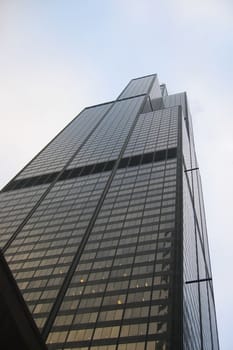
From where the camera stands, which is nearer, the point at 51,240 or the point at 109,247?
the point at 109,247

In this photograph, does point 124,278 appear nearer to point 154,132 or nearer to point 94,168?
point 94,168

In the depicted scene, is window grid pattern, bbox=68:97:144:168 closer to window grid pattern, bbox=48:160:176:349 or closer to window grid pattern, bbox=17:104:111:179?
window grid pattern, bbox=17:104:111:179

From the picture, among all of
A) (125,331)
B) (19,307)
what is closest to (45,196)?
(125,331)

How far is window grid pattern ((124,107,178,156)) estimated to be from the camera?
423 feet

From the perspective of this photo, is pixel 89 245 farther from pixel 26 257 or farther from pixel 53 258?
pixel 26 257

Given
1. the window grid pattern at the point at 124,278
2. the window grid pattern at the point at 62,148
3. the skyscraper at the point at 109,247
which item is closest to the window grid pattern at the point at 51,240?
the skyscraper at the point at 109,247

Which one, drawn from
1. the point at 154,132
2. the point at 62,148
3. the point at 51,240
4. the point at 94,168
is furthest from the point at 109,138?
the point at 51,240

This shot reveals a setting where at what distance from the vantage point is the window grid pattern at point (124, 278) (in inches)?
2418

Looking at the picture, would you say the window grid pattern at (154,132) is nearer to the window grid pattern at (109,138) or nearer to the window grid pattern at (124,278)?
the window grid pattern at (109,138)

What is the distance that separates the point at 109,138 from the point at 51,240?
65736 millimetres

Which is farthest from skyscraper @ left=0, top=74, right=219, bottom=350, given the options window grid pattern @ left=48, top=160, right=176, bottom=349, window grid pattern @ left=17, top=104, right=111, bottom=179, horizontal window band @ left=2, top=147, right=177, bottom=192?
window grid pattern @ left=17, top=104, right=111, bottom=179

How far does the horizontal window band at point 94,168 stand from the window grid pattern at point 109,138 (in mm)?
4263

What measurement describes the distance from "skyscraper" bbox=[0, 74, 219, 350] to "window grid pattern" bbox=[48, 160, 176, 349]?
17 centimetres

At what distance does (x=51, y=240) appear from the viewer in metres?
89.4
